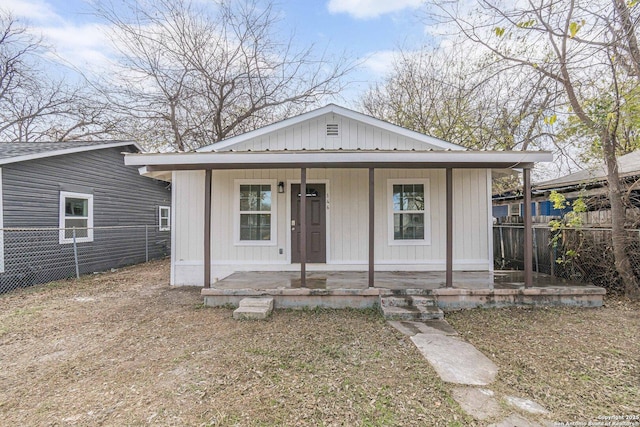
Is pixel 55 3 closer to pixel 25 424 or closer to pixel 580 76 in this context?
pixel 25 424

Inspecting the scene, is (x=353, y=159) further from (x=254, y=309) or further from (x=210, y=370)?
(x=210, y=370)

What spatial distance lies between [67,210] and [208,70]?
7079 millimetres

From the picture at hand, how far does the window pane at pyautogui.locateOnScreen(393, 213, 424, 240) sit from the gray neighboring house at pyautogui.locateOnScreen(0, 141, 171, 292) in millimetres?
7556

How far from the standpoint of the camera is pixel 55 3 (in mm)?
9508

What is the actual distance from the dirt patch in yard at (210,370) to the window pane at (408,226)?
2.53 meters

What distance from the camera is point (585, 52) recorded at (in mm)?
4844

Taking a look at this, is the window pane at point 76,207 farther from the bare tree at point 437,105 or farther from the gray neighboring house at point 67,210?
the bare tree at point 437,105

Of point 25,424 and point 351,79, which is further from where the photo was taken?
point 351,79

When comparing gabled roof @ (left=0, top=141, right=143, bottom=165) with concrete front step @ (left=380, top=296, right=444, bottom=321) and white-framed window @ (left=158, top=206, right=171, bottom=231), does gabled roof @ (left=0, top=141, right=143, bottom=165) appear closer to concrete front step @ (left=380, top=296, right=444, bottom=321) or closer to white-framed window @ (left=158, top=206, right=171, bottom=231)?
white-framed window @ (left=158, top=206, right=171, bottom=231)

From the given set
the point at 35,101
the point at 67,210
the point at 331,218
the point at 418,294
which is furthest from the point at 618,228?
the point at 35,101

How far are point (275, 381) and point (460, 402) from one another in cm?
157

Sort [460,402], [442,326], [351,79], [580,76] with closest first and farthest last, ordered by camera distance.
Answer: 1. [460,402]
2. [442,326]
3. [580,76]
4. [351,79]

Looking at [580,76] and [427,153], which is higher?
[580,76]

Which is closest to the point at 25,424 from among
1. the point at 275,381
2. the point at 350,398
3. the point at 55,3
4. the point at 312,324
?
the point at 275,381
